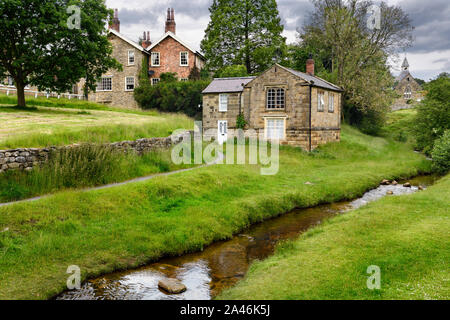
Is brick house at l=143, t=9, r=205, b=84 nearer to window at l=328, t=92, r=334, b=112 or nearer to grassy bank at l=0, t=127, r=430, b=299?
window at l=328, t=92, r=334, b=112

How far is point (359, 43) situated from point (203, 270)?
3981cm

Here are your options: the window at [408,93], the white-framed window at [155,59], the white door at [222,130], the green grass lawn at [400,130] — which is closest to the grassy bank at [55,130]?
the white door at [222,130]

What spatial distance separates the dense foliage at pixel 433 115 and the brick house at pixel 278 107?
793 centimetres

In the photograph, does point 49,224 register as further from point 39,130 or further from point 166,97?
point 166,97

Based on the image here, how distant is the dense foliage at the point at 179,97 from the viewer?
1656 inches

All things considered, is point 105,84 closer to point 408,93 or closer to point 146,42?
→ point 146,42

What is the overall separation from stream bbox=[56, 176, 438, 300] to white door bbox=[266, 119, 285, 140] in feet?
55.0

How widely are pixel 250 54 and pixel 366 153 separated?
20.4 meters

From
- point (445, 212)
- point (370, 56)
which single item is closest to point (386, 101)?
point (370, 56)

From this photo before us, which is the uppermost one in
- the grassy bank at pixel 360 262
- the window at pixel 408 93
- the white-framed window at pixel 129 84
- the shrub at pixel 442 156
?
the window at pixel 408 93

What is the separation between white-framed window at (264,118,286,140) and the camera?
32.5 meters

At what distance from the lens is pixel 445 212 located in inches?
568

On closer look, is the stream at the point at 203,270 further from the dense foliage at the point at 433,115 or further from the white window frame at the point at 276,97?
the dense foliage at the point at 433,115

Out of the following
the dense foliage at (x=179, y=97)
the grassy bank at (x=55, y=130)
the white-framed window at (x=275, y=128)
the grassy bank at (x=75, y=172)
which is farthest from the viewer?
the dense foliage at (x=179, y=97)
